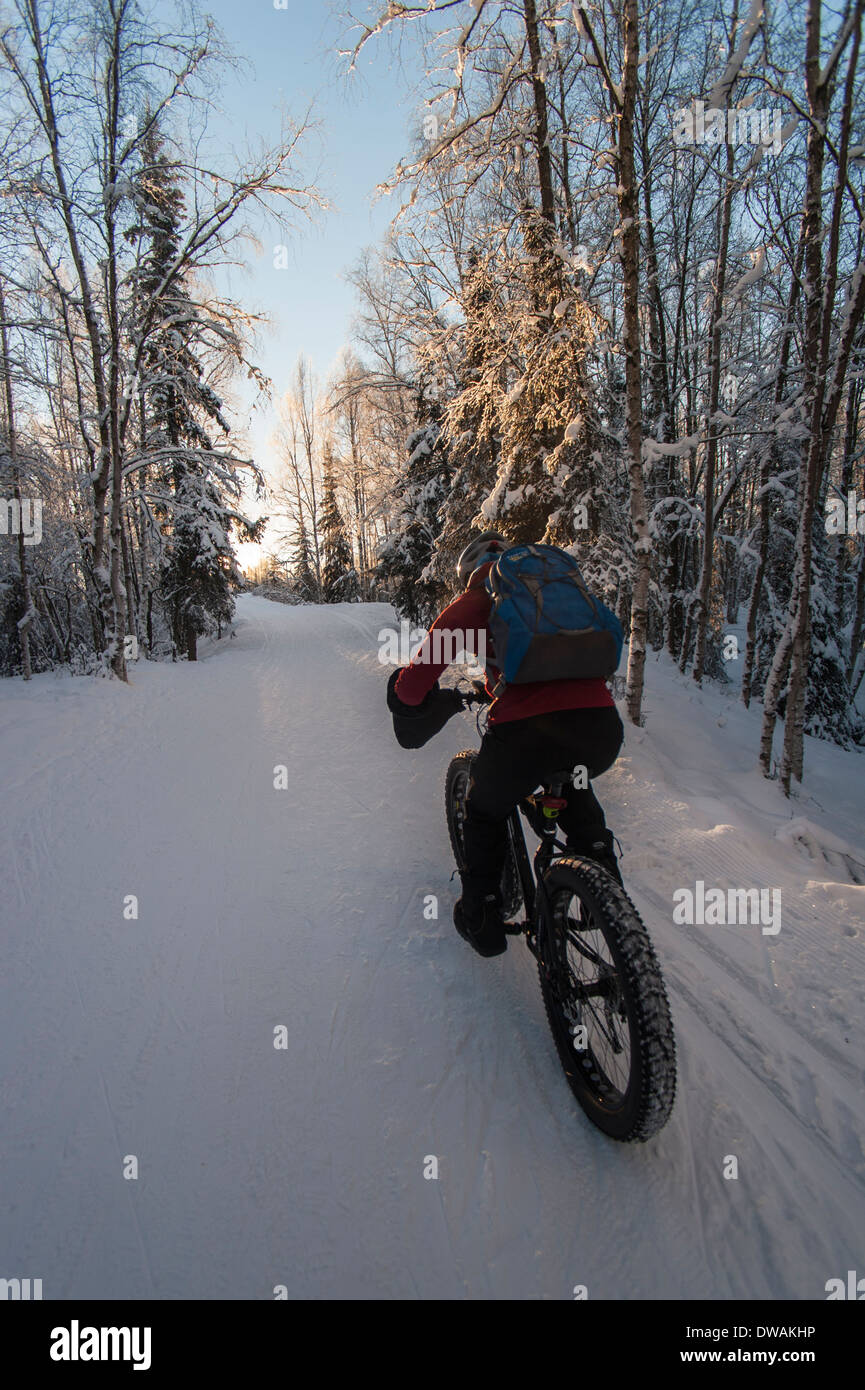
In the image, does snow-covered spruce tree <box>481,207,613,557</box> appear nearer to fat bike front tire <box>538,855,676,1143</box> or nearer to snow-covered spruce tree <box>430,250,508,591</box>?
snow-covered spruce tree <box>430,250,508,591</box>

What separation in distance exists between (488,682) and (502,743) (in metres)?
0.49

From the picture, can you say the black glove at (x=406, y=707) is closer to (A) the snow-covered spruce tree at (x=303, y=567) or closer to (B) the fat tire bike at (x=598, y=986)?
(B) the fat tire bike at (x=598, y=986)

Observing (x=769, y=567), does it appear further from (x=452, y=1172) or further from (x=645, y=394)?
(x=452, y=1172)

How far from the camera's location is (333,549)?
3562cm

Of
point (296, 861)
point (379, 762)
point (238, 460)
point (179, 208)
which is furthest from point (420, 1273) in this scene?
point (179, 208)

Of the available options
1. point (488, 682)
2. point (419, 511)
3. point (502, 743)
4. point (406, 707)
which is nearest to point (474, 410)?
point (419, 511)

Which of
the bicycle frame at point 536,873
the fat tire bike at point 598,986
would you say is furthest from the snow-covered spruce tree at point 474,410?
the fat tire bike at point 598,986

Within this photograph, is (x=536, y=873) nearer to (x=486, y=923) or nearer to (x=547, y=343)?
(x=486, y=923)

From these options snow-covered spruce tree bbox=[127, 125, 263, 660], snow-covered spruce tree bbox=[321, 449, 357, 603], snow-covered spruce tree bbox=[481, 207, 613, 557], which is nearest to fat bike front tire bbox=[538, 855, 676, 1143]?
snow-covered spruce tree bbox=[481, 207, 613, 557]

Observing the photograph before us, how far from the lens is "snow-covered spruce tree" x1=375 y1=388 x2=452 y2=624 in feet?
53.3

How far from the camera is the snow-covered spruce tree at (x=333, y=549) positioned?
113ft

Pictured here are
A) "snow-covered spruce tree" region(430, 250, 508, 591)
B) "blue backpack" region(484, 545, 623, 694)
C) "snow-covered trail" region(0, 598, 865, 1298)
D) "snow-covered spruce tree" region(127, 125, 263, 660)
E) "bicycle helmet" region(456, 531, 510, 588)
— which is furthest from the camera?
"snow-covered spruce tree" region(127, 125, 263, 660)

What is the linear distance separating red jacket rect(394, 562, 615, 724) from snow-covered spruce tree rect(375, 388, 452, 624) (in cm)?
1288

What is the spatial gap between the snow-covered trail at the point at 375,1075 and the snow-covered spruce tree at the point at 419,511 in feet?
39.2
